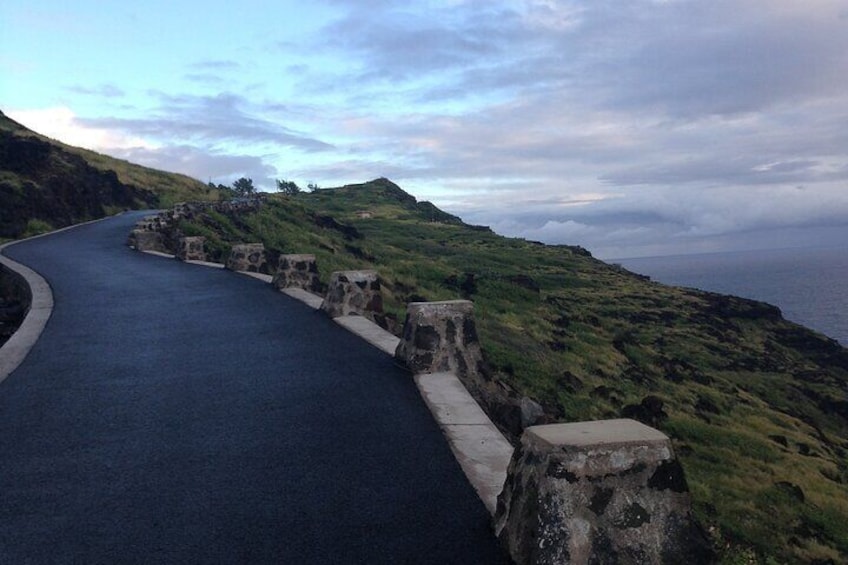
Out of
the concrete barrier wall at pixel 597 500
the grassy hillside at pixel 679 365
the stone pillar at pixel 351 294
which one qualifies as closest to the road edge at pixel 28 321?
the stone pillar at pixel 351 294

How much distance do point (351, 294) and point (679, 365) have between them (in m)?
41.5

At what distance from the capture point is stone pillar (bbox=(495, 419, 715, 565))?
144 inches

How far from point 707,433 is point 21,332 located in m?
27.8

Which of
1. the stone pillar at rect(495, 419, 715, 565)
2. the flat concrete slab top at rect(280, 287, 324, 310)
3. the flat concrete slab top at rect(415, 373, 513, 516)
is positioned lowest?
the flat concrete slab top at rect(415, 373, 513, 516)

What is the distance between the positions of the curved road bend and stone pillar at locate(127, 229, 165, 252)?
17538 mm

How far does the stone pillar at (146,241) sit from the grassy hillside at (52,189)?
12.4 meters

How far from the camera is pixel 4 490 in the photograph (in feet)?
17.0

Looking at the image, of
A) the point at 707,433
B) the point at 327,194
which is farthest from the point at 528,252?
the point at 707,433

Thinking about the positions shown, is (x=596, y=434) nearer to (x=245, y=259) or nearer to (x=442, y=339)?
(x=442, y=339)

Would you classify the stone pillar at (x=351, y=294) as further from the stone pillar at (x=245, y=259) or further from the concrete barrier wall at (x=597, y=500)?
the stone pillar at (x=245, y=259)

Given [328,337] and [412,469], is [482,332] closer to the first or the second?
[328,337]

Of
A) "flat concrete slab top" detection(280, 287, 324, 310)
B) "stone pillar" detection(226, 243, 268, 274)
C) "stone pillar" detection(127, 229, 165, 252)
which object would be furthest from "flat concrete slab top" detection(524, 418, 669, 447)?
"stone pillar" detection(127, 229, 165, 252)

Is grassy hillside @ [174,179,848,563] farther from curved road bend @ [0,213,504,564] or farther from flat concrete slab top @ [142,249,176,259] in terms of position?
curved road bend @ [0,213,504,564]

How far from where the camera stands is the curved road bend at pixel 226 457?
14.0 ft
